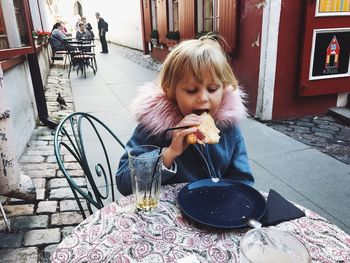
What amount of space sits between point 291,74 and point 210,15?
2840mm

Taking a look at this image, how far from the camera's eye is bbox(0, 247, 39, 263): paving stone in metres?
2.23

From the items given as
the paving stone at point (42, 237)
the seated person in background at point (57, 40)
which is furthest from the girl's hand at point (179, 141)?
the seated person in background at point (57, 40)

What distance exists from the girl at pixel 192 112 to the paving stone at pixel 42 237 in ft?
4.28

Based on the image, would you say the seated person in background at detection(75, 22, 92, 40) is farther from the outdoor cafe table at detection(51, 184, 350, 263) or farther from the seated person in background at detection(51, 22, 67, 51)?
the outdoor cafe table at detection(51, 184, 350, 263)

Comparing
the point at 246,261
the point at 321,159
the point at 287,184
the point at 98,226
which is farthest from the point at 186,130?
the point at 321,159

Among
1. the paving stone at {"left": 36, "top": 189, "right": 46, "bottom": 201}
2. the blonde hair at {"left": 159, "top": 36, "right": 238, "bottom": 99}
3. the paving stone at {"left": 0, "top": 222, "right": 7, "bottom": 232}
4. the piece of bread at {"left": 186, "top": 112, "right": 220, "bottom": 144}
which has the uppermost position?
the blonde hair at {"left": 159, "top": 36, "right": 238, "bottom": 99}

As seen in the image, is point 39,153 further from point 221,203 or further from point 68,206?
point 221,203

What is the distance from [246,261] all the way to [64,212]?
2407 millimetres

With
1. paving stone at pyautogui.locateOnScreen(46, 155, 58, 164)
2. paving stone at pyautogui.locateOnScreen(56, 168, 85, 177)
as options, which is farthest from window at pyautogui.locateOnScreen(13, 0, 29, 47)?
paving stone at pyautogui.locateOnScreen(56, 168, 85, 177)

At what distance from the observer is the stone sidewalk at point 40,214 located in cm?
234

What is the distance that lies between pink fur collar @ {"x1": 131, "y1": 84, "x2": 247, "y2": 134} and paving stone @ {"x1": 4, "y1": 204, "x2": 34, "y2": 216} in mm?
1778

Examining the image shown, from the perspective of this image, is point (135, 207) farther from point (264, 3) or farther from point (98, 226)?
point (264, 3)

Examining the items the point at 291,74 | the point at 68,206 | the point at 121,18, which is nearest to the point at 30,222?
the point at 68,206

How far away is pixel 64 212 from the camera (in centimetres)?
282
